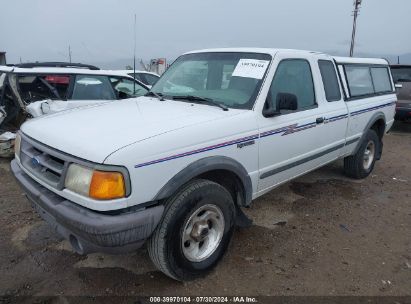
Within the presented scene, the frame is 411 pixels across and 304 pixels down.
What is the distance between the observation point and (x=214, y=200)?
3.04 meters

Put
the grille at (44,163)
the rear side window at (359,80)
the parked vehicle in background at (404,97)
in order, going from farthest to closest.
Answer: the parked vehicle in background at (404,97)
the rear side window at (359,80)
the grille at (44,163)

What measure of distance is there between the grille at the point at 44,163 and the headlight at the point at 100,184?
19 centimetres

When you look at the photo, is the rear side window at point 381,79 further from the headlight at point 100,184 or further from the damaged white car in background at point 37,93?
the headlight at point 100,184

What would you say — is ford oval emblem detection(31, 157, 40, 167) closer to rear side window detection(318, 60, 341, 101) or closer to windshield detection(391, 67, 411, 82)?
rear side window detection(318, 60, 341, 101)

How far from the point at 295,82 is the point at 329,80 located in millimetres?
795

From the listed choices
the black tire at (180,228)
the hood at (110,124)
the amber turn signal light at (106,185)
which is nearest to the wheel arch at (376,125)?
the hood at (110,124)

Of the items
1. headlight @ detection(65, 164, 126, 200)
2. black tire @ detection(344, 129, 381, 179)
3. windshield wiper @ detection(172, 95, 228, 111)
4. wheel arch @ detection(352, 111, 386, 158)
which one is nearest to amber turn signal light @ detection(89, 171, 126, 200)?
headlight @ detection(65, 164, 126, 200)

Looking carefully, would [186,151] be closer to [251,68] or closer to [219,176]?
[219,176]

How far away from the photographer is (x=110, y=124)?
292cm

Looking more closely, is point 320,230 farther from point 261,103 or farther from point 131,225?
point 131,225

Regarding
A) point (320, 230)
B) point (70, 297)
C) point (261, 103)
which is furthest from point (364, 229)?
point (70, 297)

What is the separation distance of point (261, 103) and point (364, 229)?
2.01 m

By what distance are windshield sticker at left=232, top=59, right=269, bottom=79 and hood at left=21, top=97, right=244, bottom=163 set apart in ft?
1.64

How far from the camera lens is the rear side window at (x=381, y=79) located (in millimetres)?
5930
